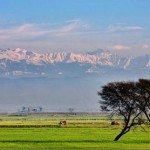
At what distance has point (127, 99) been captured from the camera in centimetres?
6612

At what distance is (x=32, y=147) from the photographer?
177ft

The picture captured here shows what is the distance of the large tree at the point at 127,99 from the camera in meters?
65.8

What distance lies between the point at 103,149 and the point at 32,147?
675 centimetres

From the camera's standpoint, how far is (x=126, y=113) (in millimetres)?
66562

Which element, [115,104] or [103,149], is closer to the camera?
Result: [103,149]

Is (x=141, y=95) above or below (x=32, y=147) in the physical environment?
above

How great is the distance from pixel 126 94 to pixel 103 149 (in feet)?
47.2

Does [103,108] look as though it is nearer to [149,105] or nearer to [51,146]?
[149,105]

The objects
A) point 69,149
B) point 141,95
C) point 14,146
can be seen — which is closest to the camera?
point 69,149

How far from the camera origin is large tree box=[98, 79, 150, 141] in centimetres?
6575

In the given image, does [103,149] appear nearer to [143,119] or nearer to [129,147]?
[129,147]

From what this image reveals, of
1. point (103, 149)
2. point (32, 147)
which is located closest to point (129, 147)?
point (103, 149)

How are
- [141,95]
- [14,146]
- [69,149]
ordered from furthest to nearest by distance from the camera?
[141,95] < [14,146] < [69,149]

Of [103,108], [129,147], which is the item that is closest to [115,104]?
[103,108]
